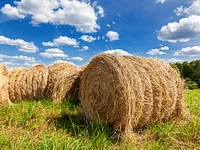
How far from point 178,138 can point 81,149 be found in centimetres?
231

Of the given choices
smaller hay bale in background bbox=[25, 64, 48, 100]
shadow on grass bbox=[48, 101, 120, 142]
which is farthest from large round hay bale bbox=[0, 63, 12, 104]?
shadow on grass bbox=[48, 101, 120, 142]

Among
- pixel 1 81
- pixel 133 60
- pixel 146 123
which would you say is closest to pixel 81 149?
pixel 146 123

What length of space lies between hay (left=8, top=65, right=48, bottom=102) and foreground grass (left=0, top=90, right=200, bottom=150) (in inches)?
101

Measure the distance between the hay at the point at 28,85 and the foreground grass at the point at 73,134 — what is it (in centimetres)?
255

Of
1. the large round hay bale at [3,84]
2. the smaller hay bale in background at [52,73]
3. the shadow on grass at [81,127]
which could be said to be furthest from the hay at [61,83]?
the shadow on grass at [81,127]

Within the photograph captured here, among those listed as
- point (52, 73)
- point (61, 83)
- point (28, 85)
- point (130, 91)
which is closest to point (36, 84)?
point (28, 85)

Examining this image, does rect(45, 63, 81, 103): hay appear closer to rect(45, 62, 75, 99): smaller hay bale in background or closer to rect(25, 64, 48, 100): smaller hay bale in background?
rect(45, 62, 75, 99): smaller hay bale in background

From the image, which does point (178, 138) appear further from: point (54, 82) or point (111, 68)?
point (54, 82)

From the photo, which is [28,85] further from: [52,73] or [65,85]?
[65,85]

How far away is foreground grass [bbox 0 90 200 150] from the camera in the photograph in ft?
14.2

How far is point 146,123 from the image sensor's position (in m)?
5.82

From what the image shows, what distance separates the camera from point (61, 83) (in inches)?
347

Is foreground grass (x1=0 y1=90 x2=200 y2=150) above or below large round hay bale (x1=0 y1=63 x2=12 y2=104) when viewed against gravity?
below

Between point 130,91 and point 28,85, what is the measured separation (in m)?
5.34
